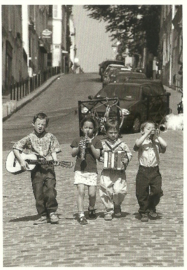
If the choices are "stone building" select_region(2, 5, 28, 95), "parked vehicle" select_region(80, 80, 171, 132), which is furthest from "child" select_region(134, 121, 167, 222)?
"stone building" select_region(2, 5, 28, 95)

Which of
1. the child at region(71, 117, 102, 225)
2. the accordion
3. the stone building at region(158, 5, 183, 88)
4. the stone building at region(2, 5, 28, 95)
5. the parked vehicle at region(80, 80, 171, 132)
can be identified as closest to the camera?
the child at region(71, 117, 102, 225)

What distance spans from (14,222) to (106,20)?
40376mm

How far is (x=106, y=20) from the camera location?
159ft

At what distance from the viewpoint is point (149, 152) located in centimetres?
835

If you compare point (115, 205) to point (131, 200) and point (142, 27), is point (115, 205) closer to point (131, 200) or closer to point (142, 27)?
point (131, 200)

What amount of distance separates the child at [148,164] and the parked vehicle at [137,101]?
992 cm

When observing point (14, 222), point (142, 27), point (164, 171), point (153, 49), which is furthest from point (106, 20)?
point (14, 222)

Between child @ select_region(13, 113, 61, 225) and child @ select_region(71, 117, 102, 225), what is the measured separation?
0.85 ft

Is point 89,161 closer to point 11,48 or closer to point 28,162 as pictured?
point 28,162

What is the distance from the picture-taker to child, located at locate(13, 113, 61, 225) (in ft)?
26.6

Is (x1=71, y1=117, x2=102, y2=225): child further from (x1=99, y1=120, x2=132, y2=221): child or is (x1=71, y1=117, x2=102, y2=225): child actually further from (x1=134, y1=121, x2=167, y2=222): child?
(x1=134, y1=121, x2=167, y2=222): child

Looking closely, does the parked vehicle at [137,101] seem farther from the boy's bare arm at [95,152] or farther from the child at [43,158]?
the boy's bare arm at [95,152]

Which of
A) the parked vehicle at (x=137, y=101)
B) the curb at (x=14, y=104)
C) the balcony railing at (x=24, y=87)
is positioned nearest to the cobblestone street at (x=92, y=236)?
the parked vehicle at (x=137, y=101)

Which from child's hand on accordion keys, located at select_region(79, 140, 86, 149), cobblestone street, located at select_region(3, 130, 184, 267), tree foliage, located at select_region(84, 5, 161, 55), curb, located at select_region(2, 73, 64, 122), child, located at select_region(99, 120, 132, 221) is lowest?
curb, located at select_region(2, 73, 64, 122)
